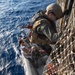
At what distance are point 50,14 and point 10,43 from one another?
23.3 ft

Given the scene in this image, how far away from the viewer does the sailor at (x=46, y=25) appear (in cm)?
690

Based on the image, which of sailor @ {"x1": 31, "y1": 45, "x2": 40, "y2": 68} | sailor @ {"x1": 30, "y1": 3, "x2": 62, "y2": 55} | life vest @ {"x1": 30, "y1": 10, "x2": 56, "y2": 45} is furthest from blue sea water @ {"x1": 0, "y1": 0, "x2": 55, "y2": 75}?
sailor @ {"x1": 30, "y1": 3, "x2": 62, "y2": 55}

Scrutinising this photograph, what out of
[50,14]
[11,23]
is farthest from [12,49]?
[50,14]

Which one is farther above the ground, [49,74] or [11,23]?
[11,23]

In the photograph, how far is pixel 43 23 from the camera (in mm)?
7090

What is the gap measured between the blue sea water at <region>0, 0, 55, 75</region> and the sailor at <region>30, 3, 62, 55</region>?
2.22m

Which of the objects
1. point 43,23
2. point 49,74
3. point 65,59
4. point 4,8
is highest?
point 4,8

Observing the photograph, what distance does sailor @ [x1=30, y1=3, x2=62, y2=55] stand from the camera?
22.6ft

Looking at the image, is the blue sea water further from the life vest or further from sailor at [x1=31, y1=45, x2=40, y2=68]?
the life vest

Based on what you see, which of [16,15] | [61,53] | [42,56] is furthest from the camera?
[16,15]

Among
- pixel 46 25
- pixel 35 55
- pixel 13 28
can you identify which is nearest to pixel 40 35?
pixel 46 25

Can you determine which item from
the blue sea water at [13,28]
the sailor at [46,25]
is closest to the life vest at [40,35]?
the sailor at [46,25]

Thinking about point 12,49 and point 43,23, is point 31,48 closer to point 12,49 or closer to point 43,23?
point 43,23

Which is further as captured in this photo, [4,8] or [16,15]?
[4,8]
